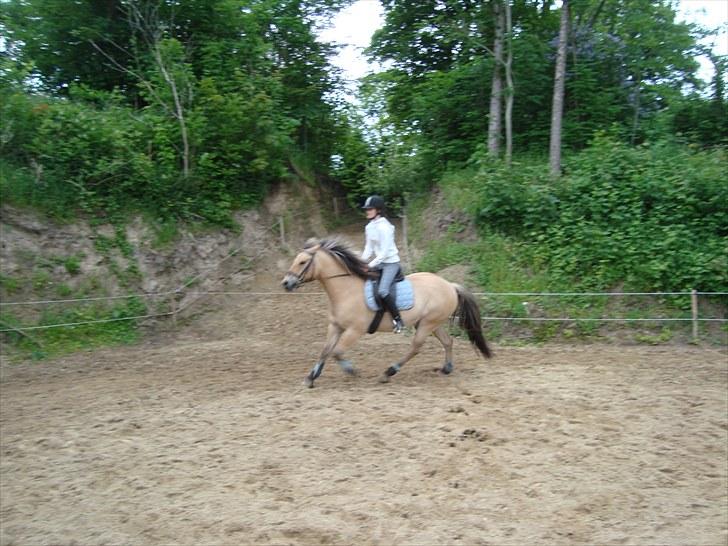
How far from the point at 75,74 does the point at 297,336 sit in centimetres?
1024

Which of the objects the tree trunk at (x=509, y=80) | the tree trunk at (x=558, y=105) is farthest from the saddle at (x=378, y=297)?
the tree trunk at (x=509, y=80)

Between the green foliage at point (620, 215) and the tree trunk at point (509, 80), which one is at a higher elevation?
the tree trunk at point (509, 80)

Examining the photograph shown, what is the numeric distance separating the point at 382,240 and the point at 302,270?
3.75ft

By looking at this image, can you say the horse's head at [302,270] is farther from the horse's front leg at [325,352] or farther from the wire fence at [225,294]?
the wire fence at [225,294]

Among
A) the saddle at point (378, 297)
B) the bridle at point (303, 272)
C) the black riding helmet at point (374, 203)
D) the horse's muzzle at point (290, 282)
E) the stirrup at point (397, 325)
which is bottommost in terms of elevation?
the stirrup at point (397, 325)

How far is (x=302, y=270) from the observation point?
7.57 meters

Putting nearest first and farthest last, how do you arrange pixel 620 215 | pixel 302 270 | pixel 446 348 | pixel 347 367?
pixel 302 270 → pixel 347 367 → pixel 446 348 → pixel 620 215

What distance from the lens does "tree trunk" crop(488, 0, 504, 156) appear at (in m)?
14.7

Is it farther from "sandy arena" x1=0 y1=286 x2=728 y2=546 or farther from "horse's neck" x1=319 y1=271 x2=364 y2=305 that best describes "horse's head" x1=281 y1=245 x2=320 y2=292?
"sandy arena" x1=0 y1=286 x2=728 y2=546

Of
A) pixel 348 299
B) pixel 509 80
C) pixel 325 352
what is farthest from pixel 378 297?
pixel 509 80

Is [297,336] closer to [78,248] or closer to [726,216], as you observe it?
[78,248]

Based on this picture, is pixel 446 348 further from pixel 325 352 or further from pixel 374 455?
pixel 374 455

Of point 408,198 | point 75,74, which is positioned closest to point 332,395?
point 408,198

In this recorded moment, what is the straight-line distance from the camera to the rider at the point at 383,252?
7.62 metres
